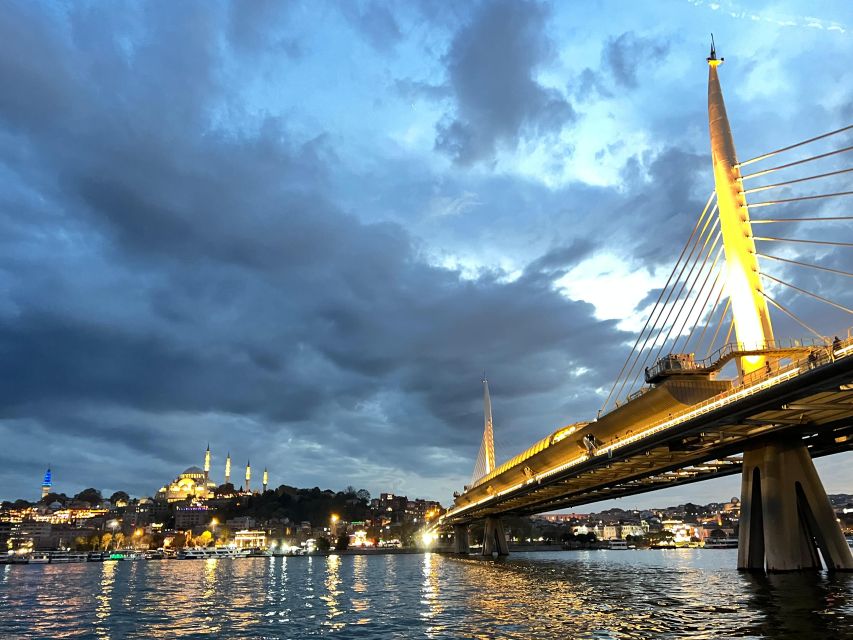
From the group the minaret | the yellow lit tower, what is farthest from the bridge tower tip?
the minaret

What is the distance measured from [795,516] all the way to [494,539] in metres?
103

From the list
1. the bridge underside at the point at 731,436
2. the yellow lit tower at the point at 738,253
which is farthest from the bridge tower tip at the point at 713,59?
the bridge underside at the point at 731,436

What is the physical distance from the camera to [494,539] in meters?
141

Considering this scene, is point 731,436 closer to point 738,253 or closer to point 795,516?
point 795,516

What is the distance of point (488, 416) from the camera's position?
6019 inches

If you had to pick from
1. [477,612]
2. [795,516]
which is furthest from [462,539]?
[477,612]

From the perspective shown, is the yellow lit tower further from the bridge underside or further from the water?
the water

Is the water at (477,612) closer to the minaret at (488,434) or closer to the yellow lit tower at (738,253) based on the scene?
the yellow lit tower at (738,253)

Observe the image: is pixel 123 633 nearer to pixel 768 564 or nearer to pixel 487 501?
pixel 768 564

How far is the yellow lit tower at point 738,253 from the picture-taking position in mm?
46469

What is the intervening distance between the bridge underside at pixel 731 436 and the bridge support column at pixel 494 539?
61.3 m

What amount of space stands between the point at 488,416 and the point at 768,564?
10684 cm

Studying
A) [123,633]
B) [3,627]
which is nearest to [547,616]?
[123,633]

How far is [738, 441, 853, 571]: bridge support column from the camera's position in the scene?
145 feet
